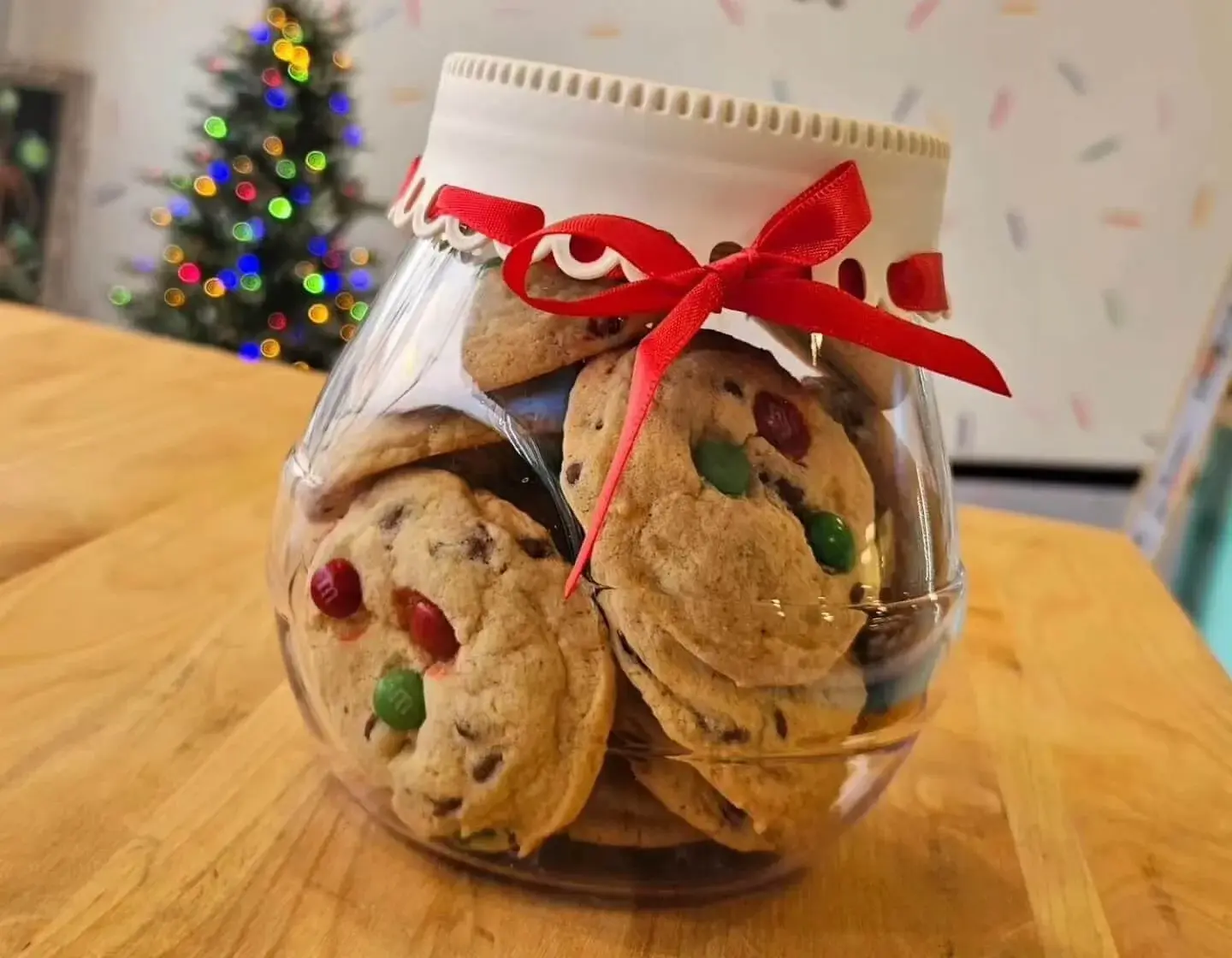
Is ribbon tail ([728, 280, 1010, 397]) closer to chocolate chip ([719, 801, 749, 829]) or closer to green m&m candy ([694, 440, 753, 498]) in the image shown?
green m&m candy ([694, 440, 753, 498])

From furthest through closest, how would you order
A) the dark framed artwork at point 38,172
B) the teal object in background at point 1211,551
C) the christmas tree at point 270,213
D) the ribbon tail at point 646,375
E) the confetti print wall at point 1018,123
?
the dark framed artwork at point 38,172
the confetti print wall at point 1018,123
the christmas tree at point 270,213
the teal object in background at point 1211,551
the ribbon tail at point 646,375

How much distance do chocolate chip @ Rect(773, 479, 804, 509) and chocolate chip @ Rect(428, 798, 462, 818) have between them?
16cm

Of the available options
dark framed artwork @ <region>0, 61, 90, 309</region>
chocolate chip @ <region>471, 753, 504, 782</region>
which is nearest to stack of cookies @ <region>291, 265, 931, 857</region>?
chocolate chip @ <region>471, 753, 504, 782</region>

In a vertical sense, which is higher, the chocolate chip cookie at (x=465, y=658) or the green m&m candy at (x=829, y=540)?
the green m&m candy at (x=829, y=540)

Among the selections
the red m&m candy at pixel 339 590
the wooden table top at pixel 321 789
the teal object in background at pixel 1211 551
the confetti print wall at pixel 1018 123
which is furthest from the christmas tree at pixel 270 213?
the red m&m candy at pixel 339 590

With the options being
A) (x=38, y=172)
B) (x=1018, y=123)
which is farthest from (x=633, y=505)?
(x=38, y=172)

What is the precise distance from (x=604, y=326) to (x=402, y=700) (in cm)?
16

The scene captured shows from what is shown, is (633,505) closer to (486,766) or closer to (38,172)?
(486,766)

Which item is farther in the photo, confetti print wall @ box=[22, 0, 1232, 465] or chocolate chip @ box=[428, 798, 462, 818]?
confetti print wall @ box=[22, 0, 1232, 465]

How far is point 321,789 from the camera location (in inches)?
20.5

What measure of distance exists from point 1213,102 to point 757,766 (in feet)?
7.22

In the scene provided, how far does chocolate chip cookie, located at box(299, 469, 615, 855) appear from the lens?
0.41 m

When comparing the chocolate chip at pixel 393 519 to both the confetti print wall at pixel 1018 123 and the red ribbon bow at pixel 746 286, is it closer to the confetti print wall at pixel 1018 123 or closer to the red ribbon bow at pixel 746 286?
the red ribbon bow at pixel 746 286

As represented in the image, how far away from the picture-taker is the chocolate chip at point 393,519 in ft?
1.45
